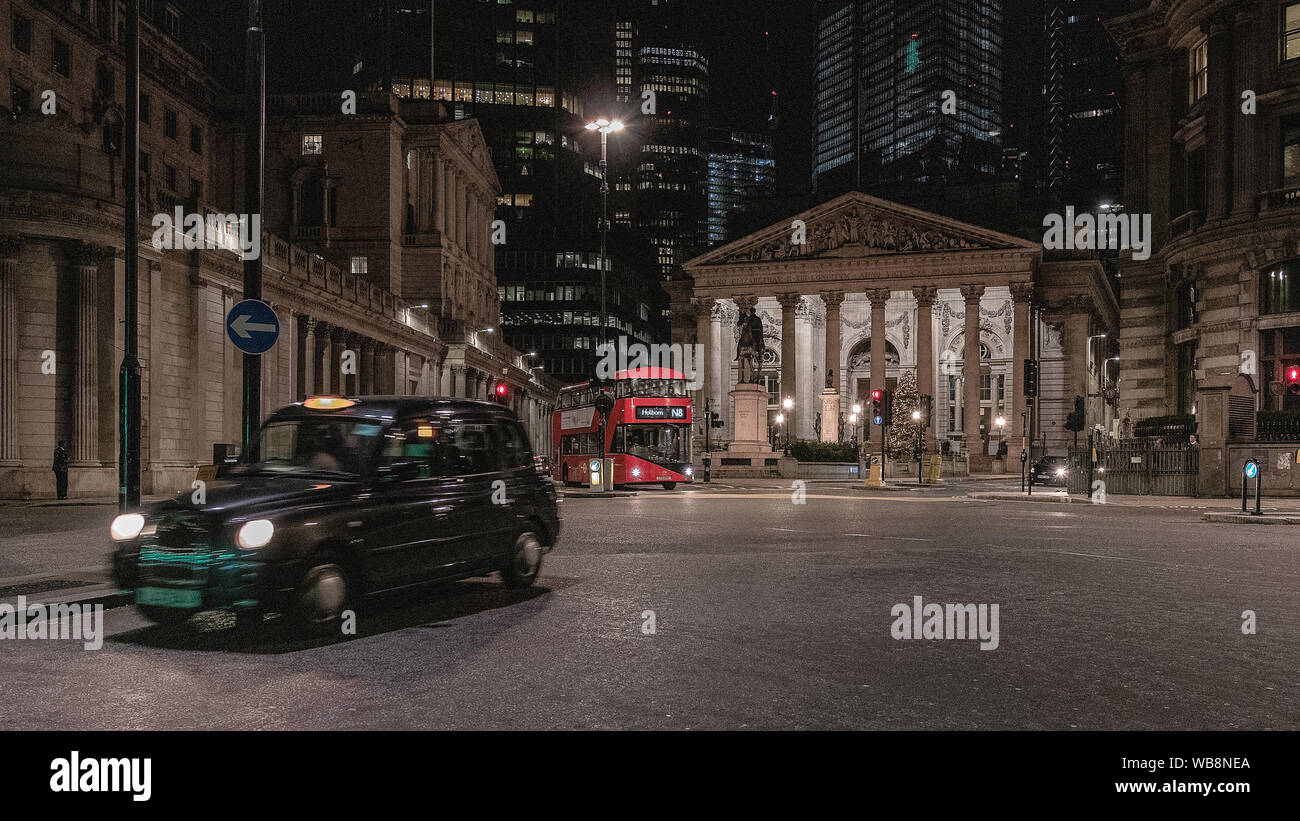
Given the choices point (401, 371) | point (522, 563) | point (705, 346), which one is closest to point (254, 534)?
point (522, 563)

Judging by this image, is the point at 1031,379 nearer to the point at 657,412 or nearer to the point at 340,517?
the point at 657,412

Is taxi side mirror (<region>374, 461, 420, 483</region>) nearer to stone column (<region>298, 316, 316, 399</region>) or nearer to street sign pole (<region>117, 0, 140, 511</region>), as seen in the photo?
street sign pole (<region>117, 0, 140, 511</region>)

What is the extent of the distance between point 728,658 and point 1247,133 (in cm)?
3662

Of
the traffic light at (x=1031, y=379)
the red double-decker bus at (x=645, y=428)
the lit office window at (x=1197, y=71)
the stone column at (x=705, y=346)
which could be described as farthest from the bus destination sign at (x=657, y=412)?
the stone column at (x=705, y=346)

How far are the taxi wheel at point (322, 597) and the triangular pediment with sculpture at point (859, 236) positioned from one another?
228 ft

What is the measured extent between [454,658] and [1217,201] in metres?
37.6

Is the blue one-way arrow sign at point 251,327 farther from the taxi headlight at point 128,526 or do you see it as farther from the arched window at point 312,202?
the arched window at point 312,202

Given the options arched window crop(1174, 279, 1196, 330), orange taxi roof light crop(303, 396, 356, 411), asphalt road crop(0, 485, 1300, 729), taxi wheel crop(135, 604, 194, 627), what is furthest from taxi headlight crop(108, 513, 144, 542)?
arched window crop(1174, 279, 1196, 330)

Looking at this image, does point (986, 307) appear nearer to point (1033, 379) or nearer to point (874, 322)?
point (874, 322)

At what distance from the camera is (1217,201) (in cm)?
3622

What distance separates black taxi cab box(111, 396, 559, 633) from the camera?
741 cm

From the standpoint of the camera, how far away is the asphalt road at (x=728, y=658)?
5.47 meters

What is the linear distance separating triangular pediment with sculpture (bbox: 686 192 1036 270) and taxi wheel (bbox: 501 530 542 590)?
67021mm

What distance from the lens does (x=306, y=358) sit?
39.9m
